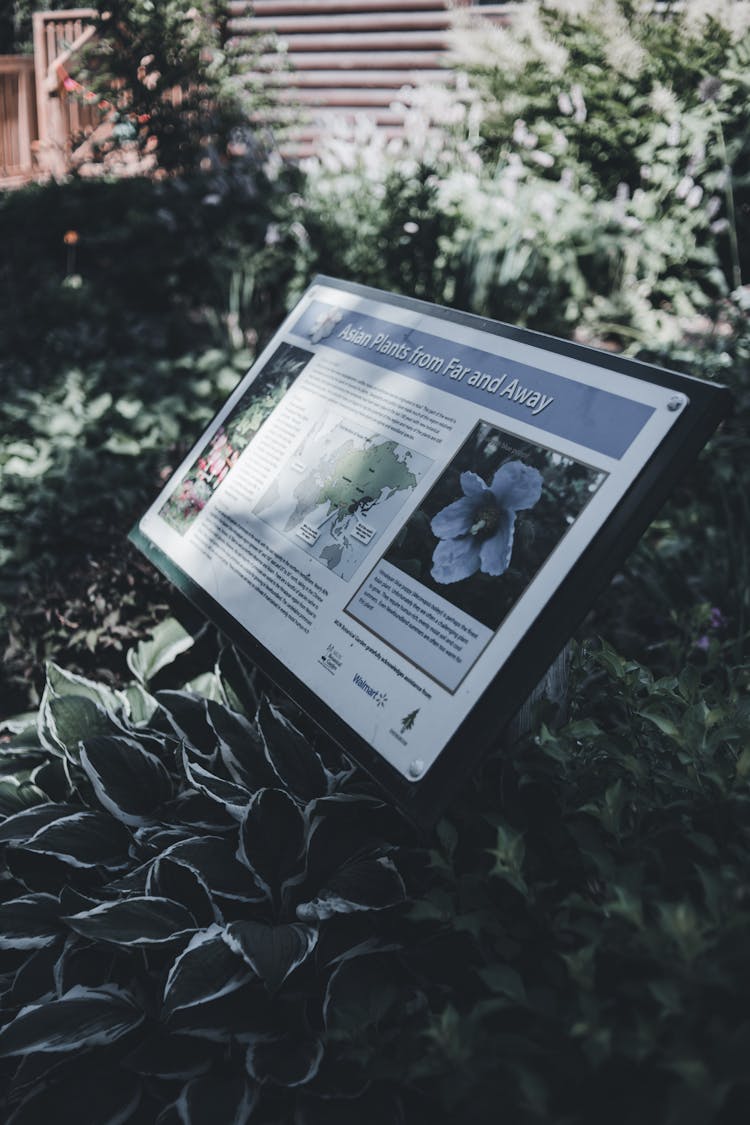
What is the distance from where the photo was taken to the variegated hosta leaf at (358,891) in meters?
1.28

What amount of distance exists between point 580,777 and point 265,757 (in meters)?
0.61

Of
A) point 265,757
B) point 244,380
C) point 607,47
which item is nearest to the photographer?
point 265,757

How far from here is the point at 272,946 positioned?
1.23 m

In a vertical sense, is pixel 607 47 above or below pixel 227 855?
above

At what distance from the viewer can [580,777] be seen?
1.30 m

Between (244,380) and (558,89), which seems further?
(558,89)

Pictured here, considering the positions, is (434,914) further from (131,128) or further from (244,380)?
(131,128)

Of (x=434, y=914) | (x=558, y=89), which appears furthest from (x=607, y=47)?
(x=434, y=914)

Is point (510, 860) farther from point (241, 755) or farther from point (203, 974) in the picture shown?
point (241, 755)

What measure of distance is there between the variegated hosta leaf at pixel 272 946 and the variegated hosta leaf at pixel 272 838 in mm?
102

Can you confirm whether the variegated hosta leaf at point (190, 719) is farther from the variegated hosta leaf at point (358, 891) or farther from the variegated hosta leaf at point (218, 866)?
the variegated hosta leaf at point (358, 891)

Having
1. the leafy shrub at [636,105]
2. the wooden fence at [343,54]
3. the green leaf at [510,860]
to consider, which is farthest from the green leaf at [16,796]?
the wooden fence at [343,54]

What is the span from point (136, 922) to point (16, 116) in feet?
39.9

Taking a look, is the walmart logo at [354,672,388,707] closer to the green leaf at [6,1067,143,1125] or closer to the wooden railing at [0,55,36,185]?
the green leaf at [6,1067,143,1125]
